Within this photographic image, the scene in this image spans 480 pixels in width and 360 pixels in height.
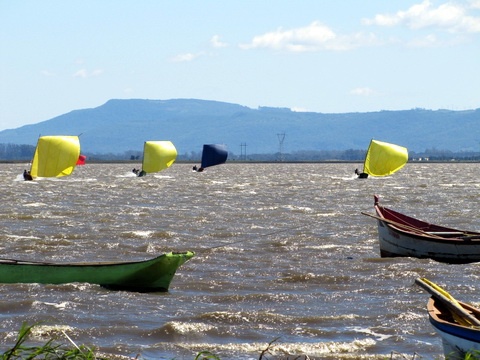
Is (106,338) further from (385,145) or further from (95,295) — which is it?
(385,145)

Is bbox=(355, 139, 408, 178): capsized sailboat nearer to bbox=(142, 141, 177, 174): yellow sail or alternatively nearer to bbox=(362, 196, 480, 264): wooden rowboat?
bbox=(142, 141, 177, 174): yellow sail

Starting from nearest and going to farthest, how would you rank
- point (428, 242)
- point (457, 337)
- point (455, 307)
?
point (457, 337), point (455, 307), point (428, 242)

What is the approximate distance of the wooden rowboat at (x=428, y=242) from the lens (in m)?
25.2

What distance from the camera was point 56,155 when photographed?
234 feet

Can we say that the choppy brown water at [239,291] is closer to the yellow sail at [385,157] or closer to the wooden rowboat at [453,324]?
the wooden rowboat at [453,324]

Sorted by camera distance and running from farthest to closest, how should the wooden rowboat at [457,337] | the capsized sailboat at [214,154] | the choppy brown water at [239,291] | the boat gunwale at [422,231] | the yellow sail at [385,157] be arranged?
1. the capsized sailboat at [214,154]
2. the yellow sail at [385,157]
3. the boat gunwale at [422,231]
4. the choppy brown water at [239,291]
5. the wooden rowboat at [457,337]

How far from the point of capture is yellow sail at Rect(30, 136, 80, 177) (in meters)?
71.1

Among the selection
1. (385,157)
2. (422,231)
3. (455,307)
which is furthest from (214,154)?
(455,307)

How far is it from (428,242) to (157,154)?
263 feet

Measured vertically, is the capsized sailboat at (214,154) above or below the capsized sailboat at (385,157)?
below

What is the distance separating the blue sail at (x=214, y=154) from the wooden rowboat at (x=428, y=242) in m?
95.7

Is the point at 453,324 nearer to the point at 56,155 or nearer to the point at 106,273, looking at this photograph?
the point at 106,273

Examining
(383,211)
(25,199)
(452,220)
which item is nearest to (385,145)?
(25,199)

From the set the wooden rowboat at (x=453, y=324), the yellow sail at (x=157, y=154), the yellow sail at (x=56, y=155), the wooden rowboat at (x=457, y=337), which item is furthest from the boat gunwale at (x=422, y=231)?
the yellow sail at (x=157, y=154)
